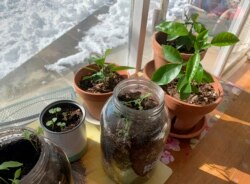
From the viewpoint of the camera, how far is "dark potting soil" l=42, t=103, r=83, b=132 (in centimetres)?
55

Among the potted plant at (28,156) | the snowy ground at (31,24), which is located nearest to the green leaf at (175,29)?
the snowy ground at (31,24)

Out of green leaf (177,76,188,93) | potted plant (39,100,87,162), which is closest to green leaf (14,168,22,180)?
potted plant (39,100,87,162)

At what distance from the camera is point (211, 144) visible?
2.29ft

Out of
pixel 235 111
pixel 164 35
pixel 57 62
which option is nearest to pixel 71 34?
pixel 57 62

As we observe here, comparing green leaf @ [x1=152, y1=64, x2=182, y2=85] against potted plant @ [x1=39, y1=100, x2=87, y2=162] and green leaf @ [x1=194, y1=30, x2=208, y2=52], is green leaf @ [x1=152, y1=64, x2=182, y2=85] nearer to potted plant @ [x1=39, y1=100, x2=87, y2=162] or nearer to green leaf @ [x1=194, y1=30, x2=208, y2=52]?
green leaf @ [x1=194, y1=30, x2=208, y2=52]

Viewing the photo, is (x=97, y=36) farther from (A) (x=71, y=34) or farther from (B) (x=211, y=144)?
(B) (x=211, y=144)

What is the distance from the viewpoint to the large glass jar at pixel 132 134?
498 millimetres

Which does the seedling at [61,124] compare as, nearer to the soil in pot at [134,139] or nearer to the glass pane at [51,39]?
the soil in pot at [134,139]

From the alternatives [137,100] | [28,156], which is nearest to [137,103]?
[137,100]

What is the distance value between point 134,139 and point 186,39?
1.00ft

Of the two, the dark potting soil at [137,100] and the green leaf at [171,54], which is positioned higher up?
the green leaf at [171,54]

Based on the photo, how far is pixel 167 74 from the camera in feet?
1.95

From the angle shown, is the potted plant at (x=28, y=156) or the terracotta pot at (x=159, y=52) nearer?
the potted plant at (x=28, y=156)

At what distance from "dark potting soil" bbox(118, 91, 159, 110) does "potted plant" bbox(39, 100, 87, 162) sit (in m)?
0.10
